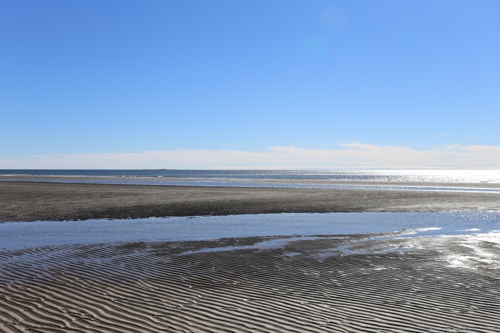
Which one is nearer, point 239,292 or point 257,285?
point 239,292

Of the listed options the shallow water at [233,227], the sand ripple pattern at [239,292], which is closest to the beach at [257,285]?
the sand ripple pattern at [239,292]

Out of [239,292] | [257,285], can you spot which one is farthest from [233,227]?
[239,292]

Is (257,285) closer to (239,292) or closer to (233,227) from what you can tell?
(239,292)

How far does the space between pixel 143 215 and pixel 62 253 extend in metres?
12.4

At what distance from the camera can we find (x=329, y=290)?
998 cm

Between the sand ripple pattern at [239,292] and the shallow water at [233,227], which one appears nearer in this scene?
the sand ripple pattern at [239,292]

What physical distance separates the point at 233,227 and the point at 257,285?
1116 centimetres

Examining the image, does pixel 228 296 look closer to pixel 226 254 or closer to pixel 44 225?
pixel 226 254

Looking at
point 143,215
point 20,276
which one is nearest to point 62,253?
point 20,276

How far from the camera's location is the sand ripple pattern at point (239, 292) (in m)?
7.69

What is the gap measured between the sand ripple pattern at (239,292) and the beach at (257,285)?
0.03m

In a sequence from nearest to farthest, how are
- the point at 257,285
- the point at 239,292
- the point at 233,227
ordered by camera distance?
the point at 239,292
the point at 257,285
the point at 233,227

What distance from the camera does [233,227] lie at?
21.6 m

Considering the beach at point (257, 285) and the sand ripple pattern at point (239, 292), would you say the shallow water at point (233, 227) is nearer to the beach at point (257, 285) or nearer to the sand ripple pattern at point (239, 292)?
the beach at point (257, 285)
